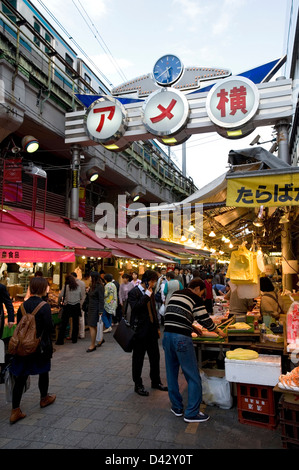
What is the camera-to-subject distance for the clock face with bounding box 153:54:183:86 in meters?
12.6

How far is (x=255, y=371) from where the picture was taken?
4.29m

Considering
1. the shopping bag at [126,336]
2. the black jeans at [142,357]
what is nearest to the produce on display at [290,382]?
the black jeans at [142,357]

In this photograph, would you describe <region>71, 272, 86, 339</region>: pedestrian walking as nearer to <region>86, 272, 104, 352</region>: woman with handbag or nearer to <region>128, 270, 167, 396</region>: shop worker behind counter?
<region>86, 272, 104, 352</region>: woman with handbag

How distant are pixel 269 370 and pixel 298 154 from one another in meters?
11.9

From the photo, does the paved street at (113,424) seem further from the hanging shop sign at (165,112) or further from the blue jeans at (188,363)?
the hanging shop sign at (165,112)

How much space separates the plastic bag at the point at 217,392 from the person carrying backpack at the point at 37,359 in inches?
96.8

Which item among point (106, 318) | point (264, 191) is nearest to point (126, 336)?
point (264, 191)

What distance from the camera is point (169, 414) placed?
4605 mm

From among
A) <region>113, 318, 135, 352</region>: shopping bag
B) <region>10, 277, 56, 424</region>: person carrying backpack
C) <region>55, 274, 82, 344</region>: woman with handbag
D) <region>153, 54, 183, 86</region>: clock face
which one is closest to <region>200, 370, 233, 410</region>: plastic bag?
<region>113, 318, 135, 352</region>: shopping bag

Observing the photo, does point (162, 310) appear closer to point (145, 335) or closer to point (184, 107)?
point (145, 335)

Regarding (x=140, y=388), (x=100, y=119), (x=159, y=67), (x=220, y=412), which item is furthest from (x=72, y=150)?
(x=220, y=412)

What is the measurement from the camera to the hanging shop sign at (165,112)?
11508mm

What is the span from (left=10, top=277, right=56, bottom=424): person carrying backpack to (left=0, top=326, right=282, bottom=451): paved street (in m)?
0.19

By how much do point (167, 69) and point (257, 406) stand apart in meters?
12.5
